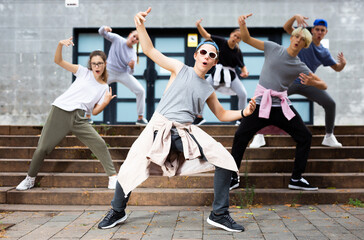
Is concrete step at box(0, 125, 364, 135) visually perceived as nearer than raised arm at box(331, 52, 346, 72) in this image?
No

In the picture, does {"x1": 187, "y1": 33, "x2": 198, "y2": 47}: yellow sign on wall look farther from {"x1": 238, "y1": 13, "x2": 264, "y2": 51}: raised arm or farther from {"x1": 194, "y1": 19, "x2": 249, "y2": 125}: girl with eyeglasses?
{"x1": 238, "y1": 13, "x2": 264, "y2": 51}: raised arm

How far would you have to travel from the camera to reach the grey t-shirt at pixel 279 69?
5.68 metres

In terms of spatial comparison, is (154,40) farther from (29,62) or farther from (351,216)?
(351,216)

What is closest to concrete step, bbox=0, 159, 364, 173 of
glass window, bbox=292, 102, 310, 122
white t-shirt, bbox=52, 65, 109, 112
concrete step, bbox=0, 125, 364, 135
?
white t-shirt, bbox=52, 65, 109, 112

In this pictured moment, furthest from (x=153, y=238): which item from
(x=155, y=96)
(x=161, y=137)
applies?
(x=155, y=96)

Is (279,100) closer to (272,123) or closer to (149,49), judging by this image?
(272,123)

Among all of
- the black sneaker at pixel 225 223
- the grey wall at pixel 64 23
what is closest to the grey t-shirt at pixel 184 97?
the black sneaker at pixel 225 223

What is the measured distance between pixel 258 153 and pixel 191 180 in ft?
4.50

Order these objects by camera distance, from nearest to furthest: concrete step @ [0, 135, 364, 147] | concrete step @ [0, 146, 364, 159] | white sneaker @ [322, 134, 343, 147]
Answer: concrete step @ [0, 146, 364, 159] → white sneaker @ [322, 134, 343, 147] → concrete step @ [0, 135, 364, 147]

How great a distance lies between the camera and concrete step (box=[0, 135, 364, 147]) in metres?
7.31

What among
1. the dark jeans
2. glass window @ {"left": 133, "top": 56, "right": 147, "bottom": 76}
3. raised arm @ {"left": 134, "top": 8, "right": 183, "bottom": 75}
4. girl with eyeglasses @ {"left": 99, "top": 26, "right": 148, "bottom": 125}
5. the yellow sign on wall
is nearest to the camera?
raised arm @ {"left": 134, "top": 8, "right": 183, "bottom": 75}

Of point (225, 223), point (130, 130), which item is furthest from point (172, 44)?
point (225, 223)

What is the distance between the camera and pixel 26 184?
19.3ft

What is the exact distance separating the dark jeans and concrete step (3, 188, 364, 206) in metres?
1.16
